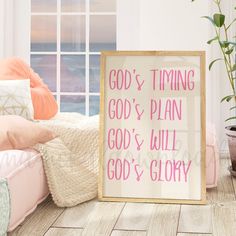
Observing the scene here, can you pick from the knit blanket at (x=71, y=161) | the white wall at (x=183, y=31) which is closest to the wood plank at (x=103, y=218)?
the knit blanket at (x=71, y=161)

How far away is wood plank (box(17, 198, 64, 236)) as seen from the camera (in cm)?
257

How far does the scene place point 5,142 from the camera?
2723 mm

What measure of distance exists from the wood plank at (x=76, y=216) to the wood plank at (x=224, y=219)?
1.96 feet

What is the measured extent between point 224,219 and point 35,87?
1.62 m

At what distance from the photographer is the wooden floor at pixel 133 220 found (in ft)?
8.41

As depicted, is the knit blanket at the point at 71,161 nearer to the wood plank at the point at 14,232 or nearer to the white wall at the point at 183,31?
the wood plank at the point at 14,232

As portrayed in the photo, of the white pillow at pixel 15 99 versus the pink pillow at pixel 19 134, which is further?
the white pillow at pixel 15 99

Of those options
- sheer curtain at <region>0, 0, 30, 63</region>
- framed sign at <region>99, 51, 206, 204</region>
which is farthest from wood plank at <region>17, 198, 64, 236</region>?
sheer curtain at <region>0, 0, 30, 63</region>

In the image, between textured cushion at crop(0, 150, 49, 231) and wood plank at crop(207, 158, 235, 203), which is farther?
wood plank at crop(207, 158, 235, 203)

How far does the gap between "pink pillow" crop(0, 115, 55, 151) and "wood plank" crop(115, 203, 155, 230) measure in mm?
529

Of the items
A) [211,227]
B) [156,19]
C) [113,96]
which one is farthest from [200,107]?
[156,19]

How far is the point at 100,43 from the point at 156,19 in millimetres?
517

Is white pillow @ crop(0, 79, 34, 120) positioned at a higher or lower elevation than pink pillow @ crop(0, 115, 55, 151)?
higher

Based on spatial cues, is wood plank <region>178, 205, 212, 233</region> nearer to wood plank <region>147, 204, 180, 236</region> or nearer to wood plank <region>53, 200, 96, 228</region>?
wood plank <region>147, 204, 180, 236</region>
